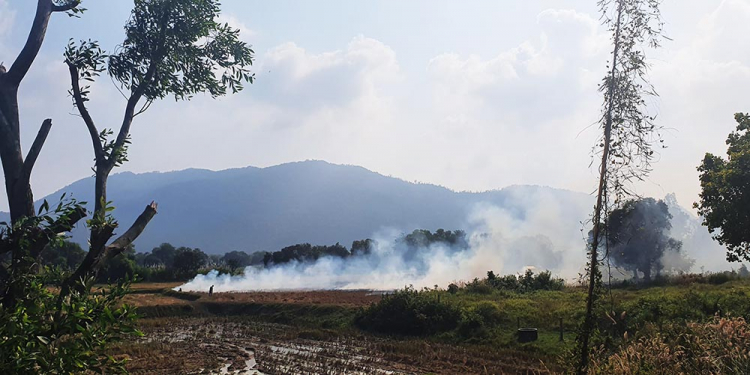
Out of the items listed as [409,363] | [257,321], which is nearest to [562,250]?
[257,321]

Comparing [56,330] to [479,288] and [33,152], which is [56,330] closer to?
[33,152]

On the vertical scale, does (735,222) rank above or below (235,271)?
above

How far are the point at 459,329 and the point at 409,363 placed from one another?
8321 millimetres

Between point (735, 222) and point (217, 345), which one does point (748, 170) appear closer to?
point (735, 222)

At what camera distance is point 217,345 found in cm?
2823

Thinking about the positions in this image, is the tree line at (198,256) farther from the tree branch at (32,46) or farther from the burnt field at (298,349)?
the tree branch at (32,46)

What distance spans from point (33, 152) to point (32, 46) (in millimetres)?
1581

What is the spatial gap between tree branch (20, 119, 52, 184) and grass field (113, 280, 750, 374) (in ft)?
42.8

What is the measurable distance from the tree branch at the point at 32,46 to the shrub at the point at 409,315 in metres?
28.6

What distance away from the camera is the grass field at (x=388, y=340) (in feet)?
72.3

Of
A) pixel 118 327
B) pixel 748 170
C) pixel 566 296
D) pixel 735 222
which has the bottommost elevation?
pixel 566 296

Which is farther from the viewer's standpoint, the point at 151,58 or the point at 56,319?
the point at 151,58

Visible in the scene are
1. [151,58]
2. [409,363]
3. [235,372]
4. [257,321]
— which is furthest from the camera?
[257,321]

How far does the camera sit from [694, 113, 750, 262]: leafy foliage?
2437cm
